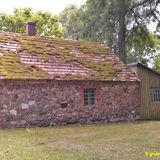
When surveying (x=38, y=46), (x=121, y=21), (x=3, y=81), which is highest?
(x=121, y=21)

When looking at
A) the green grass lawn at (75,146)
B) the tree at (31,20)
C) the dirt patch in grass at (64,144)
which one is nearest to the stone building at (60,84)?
the green grass lawn at (75,146)

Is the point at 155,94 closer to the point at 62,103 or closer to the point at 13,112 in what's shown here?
the point at 62,103

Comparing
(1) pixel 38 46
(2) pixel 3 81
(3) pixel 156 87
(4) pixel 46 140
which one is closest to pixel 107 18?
(3) pixel 156 87

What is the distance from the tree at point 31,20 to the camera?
39.9 m

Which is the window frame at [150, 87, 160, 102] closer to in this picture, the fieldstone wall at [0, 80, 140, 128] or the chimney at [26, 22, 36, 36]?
the fieldstone wall at [0, 80, 140, 128]

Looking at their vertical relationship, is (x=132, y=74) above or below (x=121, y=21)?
below

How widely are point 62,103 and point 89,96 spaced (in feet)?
6.48

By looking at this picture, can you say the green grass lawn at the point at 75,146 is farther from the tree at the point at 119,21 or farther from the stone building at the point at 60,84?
the tree at the point at 119,21

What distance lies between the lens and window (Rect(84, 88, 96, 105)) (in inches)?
773

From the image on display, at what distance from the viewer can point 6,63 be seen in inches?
692

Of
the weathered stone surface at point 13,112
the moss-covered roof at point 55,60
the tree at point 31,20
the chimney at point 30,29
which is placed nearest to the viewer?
the weathered stone surface at point 13,112

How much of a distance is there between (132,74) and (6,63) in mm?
8426

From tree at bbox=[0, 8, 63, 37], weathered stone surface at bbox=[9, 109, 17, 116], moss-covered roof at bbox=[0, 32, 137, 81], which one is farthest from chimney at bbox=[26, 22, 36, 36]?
tree at bbox=[0, 8, 63, 37]

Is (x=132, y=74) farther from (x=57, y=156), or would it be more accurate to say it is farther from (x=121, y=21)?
(x=57, y=156)
